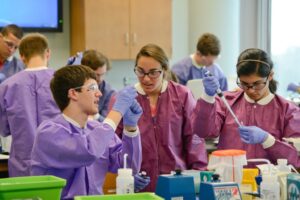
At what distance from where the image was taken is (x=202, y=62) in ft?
16.5

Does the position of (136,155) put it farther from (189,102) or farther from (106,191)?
(189,102)

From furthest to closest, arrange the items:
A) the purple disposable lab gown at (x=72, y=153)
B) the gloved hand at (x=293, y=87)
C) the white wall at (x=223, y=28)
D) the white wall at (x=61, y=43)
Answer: the white wall at (x=223, y=28) → the white wall at (x=61, y=43) → the gloved hand at (x=293, y=87) → the purple disposable lab gown at (x=72, y=153)

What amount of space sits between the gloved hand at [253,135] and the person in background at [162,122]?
14.2 inches

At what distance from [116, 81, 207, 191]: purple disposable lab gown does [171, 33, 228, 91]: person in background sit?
2.18 m

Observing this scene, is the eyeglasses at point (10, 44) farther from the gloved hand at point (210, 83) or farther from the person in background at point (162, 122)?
the gloved hand at point (210, 83)

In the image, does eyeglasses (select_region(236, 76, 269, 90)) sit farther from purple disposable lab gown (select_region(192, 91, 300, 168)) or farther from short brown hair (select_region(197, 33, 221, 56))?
short brown hair (select_region(197, 33, 221, 56))

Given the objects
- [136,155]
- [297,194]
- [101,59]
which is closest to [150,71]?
[136,155]

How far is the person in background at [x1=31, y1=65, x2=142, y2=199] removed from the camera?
218 cm

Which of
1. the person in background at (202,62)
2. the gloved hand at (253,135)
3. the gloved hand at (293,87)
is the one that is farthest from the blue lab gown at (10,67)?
the gloved hand at (253,135)

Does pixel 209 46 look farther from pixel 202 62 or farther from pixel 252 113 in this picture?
pixel 252 113

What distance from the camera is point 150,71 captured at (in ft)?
8.84

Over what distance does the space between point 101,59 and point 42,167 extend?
1.89 m

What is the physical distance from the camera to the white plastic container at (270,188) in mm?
2035

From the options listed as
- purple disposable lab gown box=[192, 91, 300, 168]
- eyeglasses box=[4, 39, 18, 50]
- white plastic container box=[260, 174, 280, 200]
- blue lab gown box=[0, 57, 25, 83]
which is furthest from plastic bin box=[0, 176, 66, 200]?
blue lab gown box=[0, 57, 25, 83]
